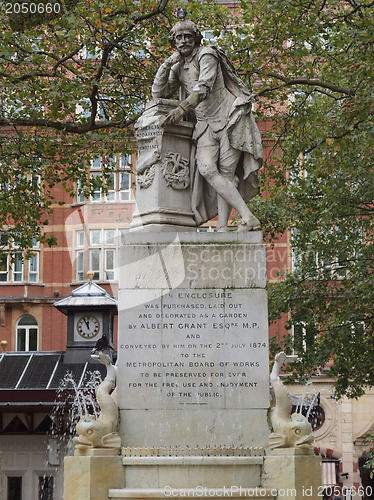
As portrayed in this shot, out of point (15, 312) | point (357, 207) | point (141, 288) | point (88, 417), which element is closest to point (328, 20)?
point (357, 207)

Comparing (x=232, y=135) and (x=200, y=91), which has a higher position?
(x=200, y=91)

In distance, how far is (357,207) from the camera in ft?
80.6

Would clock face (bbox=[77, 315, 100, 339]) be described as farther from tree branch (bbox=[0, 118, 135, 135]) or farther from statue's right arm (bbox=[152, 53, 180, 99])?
statue's right arm (bbox=[152, 53, 180, 99])

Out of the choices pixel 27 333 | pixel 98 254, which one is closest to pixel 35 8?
pixel 98 254

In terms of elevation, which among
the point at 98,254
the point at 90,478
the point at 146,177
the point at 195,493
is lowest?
the point at 195,493

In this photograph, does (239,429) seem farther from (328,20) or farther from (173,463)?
(328,20)

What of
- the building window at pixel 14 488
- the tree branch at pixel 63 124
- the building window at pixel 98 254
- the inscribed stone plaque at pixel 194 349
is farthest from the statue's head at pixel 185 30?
the building window at pixel 98 254

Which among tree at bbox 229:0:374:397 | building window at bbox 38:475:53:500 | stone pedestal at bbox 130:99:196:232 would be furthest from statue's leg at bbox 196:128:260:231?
building window at bbox 38:475:53:500

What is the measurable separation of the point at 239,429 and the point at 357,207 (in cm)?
1461

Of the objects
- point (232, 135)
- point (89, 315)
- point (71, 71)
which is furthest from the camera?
point (89, 315)

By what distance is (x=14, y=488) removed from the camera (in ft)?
86.7

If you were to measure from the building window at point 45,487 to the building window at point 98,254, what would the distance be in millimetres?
18578

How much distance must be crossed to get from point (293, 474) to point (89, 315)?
69.2ft

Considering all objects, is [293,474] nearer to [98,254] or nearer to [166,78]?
[166,78]
